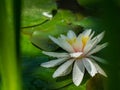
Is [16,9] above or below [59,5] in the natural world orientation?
above

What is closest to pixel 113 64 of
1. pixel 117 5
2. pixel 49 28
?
pixel 117 5

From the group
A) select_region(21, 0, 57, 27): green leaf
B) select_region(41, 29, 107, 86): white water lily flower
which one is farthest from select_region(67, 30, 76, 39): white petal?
select_region(21, 0, 57, 27): green leaf

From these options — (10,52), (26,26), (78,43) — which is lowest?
(26,26)

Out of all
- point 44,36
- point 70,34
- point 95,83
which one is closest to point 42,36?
point 44,36

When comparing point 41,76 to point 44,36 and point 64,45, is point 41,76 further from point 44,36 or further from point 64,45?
point 44,36

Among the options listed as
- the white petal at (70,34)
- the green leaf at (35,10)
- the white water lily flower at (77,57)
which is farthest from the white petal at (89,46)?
the green leaf at (35,10)

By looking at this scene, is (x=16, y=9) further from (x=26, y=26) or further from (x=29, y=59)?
(x=26, y=26)
